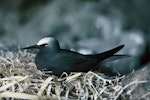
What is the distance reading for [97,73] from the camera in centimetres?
225

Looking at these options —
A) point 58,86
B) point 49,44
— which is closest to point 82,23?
point 49,44

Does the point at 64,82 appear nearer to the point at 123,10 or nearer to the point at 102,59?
the point at 102,59

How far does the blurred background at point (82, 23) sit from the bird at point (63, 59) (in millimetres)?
1555

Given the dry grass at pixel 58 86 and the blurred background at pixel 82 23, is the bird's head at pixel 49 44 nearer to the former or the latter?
the dry grass at pixel 58 86

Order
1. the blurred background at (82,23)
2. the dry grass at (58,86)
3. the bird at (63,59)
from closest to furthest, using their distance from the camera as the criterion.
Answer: the dry grass at (58,86)
the bird at (63,59)
the blurred background at (82,23)

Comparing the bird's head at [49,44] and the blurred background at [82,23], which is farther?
the blurred background at [82,23]

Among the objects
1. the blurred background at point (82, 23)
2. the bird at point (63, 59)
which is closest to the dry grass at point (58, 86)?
the bird at point (63, 59)

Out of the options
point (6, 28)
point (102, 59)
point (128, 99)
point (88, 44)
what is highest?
point (6, 28)

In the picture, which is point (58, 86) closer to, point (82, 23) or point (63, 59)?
point (63, 59)

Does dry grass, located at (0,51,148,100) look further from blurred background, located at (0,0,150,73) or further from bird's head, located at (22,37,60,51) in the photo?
blurred background, located at (0,0,150,73)

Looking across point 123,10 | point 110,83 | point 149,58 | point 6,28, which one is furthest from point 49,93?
point 6,28

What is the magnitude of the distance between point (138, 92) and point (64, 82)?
26cm

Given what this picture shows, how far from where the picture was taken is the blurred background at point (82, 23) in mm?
4059

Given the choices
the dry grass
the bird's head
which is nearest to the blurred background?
the bird's head
